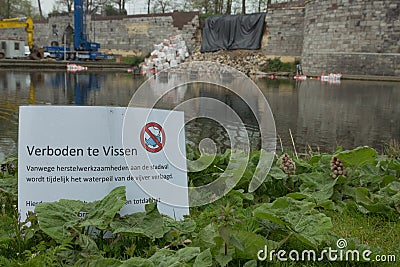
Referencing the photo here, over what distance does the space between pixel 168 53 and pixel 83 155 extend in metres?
31.1

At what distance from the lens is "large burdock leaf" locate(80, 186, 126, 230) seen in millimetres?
1707

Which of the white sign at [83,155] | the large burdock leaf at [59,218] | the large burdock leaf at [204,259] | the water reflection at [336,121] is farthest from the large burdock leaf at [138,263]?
the water reflection at [336,121]

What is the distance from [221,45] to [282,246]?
31.2 meters

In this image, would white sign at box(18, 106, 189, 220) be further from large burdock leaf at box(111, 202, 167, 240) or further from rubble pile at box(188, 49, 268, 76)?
rubble pile at box(188, 49, 268, 76)

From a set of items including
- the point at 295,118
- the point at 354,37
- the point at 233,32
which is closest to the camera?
the point at 295,118

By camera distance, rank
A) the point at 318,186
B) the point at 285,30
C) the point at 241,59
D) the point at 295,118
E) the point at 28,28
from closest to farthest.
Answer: the point at 318,186 < the point at 295,118 < the point at 285,30 < the point at 241,59 < the point at 28,28

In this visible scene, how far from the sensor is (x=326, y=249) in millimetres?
1775

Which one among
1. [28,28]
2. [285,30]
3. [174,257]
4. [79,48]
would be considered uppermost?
[285,30]

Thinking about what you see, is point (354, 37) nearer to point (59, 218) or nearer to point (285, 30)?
point (285, 30)

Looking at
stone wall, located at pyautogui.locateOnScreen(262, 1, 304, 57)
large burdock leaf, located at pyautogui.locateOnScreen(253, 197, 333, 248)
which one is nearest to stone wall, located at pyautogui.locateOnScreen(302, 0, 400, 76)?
stone wall, located at pyautogui.locateOnScreen(262, 1, 304, 57)

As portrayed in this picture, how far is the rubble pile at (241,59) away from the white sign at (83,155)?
2686 cm

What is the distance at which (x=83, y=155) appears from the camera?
1.88m

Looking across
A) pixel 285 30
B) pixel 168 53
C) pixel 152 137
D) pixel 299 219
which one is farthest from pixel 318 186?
pixel 168 53

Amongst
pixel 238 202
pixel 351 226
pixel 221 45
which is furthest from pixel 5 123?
pixel 221 45
